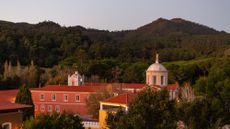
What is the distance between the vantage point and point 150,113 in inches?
700

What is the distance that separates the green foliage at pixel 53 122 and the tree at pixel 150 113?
1.52 m

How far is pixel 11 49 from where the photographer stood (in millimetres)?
74375

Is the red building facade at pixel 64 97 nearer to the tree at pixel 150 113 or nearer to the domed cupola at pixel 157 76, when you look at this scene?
the domed cupola at pixel 157 76

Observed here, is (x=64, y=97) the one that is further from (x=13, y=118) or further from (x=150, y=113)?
(x=150, y=113)

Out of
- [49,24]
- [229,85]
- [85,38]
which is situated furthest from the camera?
[49,24]

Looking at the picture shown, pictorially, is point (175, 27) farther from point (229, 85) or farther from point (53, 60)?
point (229, 85)

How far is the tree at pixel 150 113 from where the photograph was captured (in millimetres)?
17375

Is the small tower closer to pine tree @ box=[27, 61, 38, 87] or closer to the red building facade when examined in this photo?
the red building facade

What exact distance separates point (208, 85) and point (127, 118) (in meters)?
23.3

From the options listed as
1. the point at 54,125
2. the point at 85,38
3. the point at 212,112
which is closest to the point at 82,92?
the point at 212,112

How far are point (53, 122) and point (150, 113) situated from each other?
3.64 m

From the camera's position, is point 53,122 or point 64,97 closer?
point 53,122

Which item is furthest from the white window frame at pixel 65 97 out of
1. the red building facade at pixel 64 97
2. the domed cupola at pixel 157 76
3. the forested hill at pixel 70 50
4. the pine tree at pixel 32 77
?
the forested hill at pixel 70 50

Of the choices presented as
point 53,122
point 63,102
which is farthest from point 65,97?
point 53,122
